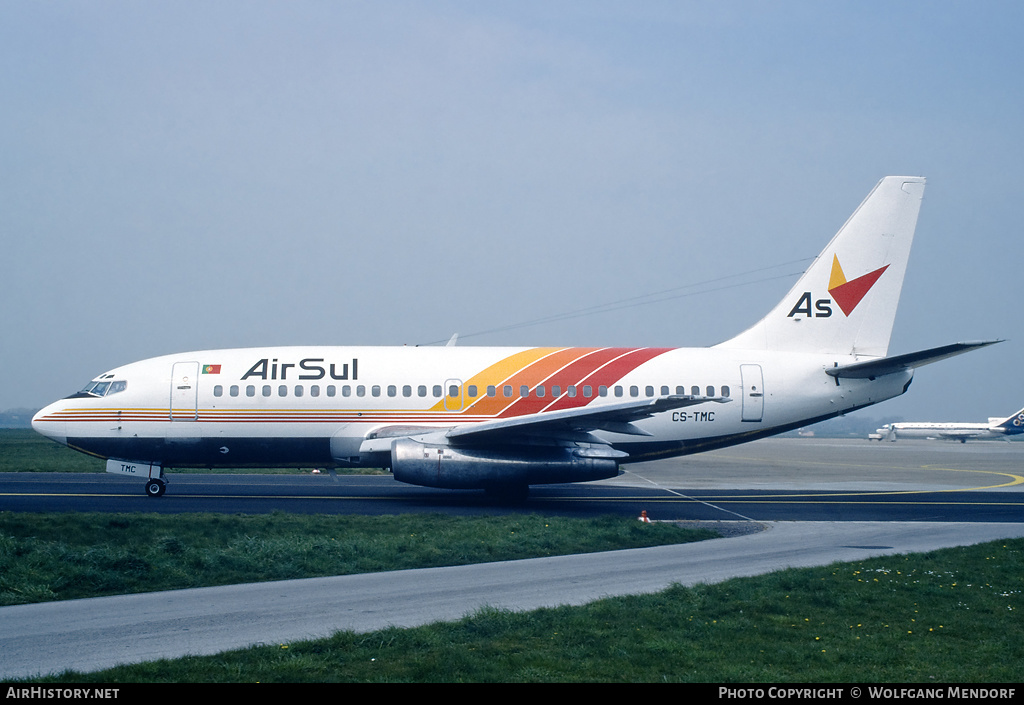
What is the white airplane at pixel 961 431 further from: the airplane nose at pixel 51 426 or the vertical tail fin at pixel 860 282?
the airplane nose at pixel 51 426

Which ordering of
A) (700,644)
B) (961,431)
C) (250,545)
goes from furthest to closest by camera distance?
(961,431) → (250,545) → (700,644)

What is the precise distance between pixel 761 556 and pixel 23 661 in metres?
10.1

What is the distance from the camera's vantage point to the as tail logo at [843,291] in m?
23.6

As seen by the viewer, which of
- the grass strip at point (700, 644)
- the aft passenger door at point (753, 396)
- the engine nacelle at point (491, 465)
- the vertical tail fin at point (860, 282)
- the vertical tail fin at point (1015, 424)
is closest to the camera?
the grass strip at point (700, 644)

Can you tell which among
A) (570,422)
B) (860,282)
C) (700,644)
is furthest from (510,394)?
(700,644)

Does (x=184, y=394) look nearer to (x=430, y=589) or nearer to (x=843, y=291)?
(x=430, y=589)

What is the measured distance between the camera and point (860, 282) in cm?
2364

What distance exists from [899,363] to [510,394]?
33.0 feet

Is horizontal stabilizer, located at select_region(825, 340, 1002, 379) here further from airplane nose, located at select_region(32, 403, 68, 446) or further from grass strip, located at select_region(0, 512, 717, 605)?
airplane nose, located at select_region(32, 403, 68, 446)

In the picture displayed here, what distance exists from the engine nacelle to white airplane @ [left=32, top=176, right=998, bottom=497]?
3 centimetres

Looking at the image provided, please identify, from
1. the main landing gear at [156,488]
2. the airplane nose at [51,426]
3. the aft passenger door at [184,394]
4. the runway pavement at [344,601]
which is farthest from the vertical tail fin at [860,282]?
the airplane nose at [51,426]

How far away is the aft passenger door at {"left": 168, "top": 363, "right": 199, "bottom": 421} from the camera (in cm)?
2139

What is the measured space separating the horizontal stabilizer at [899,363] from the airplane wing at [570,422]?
518 cm

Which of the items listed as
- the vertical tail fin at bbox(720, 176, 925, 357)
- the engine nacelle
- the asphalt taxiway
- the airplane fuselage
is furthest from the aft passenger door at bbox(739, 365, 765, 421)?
the engine nacelle
